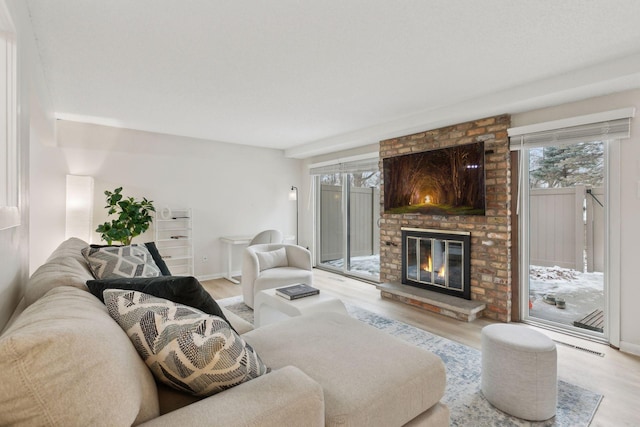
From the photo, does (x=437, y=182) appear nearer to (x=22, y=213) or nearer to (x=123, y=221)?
(x=22, y=213)

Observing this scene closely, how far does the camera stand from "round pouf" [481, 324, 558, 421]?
6.07 feet

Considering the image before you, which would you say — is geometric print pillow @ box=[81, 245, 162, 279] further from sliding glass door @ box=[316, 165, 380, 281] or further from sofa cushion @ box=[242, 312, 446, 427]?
sliding glass door @ box=[316, 165, 380, 281]

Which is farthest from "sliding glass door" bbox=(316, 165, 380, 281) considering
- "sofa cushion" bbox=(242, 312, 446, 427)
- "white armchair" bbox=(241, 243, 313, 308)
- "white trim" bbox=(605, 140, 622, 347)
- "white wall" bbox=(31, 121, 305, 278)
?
"sofa cushion" bbox=(242, 312, 446, 427)

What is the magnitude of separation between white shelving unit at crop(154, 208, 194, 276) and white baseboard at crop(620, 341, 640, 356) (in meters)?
5.15

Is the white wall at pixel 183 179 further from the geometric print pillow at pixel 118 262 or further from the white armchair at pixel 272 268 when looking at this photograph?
the geometric print pillow at pixel 118 262

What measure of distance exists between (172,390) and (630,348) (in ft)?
11.5

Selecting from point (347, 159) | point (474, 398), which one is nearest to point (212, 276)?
point (347, 159)

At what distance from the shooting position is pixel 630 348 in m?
2.64

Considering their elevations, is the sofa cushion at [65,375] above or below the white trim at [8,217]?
below

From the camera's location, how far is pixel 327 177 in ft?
20.0

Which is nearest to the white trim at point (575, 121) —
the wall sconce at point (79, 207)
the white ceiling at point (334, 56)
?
the white ceiling at point (334, 56)

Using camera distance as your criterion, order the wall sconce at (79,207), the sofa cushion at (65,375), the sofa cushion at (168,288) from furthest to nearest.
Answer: the wall sconce at (79,207)
the sofa cushion at (168,288)
the sofa cushion at (65,375)

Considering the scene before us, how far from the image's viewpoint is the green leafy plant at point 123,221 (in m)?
4.01

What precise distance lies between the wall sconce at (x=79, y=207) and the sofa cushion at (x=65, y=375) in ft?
12.6
